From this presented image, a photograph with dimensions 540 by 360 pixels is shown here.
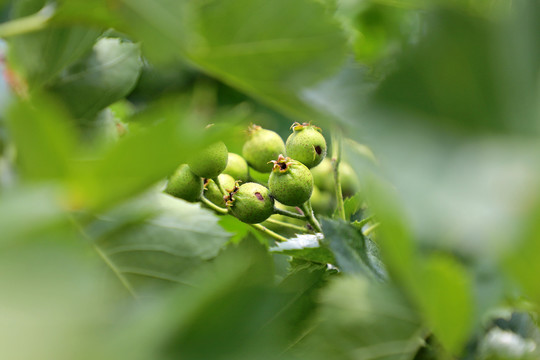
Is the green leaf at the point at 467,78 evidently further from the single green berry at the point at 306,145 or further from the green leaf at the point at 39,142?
the single green berry at the point at 306,145

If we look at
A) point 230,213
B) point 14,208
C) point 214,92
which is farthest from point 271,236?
point 214,92

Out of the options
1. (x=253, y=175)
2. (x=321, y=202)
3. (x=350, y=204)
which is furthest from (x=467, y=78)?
(x=321, y=202)

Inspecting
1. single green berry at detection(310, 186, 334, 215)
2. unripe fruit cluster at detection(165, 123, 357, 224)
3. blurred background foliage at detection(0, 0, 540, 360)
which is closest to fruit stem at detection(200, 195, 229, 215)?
unripe fruit cluster at detection(165, 123, 357, 224)

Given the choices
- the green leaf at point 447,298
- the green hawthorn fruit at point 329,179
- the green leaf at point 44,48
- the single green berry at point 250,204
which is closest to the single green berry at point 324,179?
the green hawthorn fruit at point 329,179

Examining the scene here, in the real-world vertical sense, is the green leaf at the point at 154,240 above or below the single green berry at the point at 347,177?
below

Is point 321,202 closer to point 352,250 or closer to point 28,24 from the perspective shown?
point 352,250

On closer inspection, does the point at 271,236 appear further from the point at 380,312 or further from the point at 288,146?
the point at 380,312
